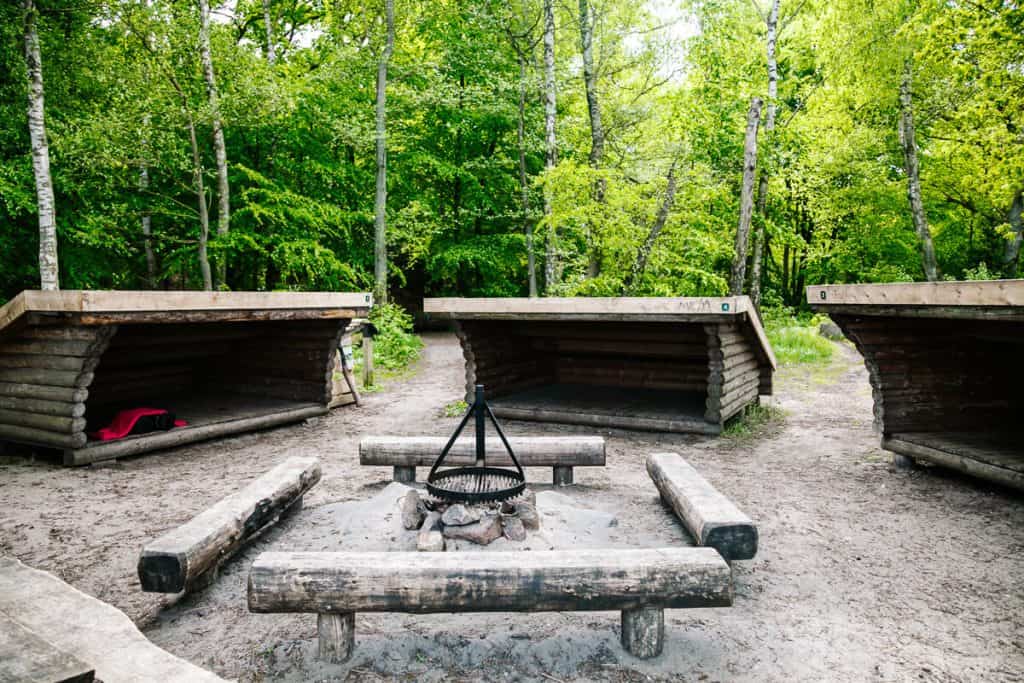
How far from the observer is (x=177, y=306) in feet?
19.5

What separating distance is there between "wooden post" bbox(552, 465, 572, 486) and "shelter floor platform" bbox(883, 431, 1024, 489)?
3.16 m

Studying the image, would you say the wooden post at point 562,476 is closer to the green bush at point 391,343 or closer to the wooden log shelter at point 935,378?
the wooden log shelter at point 935,378

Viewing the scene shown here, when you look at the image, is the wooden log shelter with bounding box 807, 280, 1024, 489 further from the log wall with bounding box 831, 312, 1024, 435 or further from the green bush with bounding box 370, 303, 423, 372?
the green bush with bounding box 370, 303, 423, 372

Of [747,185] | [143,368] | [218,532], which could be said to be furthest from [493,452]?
[747,185]

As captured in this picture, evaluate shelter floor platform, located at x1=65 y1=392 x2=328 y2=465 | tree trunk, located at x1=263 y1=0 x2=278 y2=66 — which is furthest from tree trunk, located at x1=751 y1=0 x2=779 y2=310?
tree trunk, located at x1=263 y1=0 x2=278 y2=66

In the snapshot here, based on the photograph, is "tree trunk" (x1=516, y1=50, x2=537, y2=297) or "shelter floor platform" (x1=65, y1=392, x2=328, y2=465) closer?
"shelter floor platform" (x1=65, y1=392, x2=328, y2=465)

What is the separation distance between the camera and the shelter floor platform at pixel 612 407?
7.44 m

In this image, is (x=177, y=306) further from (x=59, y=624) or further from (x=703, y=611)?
(x=703, y=611)

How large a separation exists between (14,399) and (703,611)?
22.1 ft

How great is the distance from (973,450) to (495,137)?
54.0 feet

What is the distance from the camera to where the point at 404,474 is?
5387 mm

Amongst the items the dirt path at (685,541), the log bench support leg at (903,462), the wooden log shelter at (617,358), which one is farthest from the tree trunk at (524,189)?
the log bench support leg at (903,462)

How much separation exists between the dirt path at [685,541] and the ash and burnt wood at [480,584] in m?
0.30

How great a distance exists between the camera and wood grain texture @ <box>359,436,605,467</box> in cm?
516
